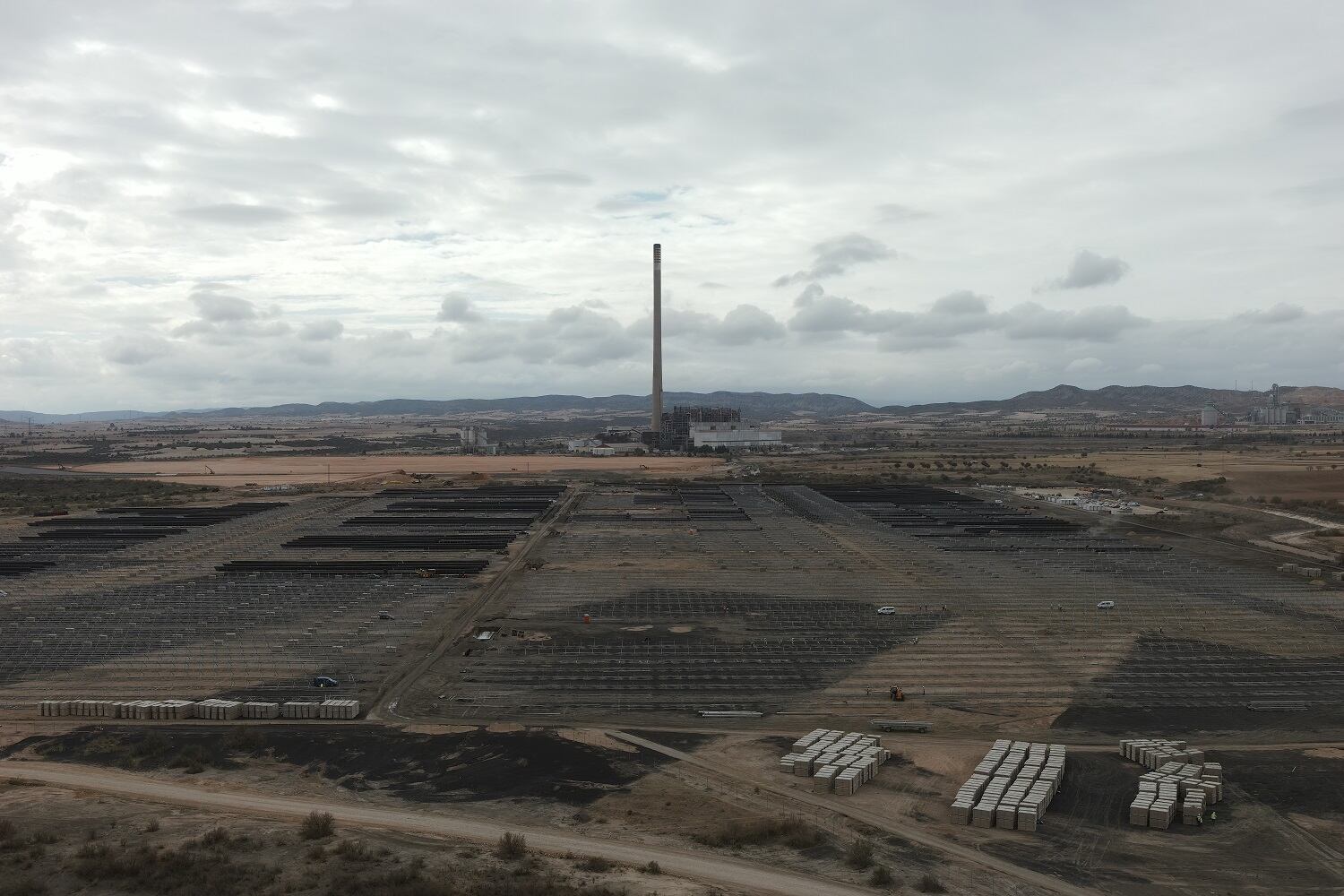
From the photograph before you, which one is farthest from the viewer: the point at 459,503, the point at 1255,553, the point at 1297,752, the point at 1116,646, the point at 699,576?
the point at 459,503

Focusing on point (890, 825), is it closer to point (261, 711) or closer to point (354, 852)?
point (354, 852)

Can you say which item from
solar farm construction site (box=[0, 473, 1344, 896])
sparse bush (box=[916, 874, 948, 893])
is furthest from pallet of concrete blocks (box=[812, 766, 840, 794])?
sparse bush (box=[916, 874, 948, 893])

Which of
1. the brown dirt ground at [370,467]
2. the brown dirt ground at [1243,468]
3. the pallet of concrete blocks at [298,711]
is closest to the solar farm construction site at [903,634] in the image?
the pallet of concrete blocks at [298,711]

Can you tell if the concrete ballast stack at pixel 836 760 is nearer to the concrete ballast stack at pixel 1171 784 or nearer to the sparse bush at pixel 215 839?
the concrete ballast stack at pixel 1171 784

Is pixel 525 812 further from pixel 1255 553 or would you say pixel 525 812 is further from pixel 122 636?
pixel 1255 553

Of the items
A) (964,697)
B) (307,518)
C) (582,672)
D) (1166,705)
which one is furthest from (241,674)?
(307,518)

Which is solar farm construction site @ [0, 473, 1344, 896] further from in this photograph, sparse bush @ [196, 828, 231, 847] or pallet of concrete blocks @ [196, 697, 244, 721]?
sparse bush @ [196, 828, 231, 847]
